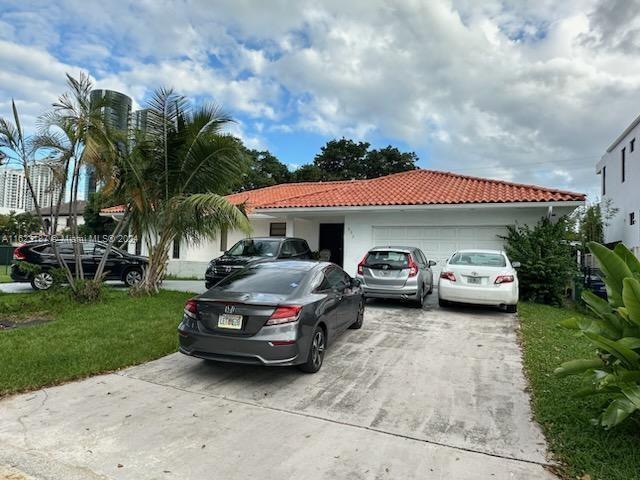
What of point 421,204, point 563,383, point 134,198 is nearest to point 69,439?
point 563,383

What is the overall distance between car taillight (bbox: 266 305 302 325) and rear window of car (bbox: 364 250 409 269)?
17.9ft

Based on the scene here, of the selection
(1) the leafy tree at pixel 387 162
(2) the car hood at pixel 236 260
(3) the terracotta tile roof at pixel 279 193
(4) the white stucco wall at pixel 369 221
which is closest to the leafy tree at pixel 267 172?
→ (1) the leafy tree at pixel 387 162

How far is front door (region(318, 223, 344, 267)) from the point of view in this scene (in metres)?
18.8

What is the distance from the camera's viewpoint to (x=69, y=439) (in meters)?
3.78

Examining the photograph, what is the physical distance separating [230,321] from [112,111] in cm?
788

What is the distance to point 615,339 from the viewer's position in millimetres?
3920

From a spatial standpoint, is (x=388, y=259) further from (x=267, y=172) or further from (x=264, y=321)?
(x=267, y=172)

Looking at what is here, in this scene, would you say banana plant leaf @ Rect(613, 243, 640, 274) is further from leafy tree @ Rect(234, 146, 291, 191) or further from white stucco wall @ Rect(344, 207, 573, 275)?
leafy tree @ Rect(234, 146, 291, 191)

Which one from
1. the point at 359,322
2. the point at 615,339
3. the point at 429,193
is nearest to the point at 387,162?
the point at 429,193

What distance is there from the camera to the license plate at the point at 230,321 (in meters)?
5.12

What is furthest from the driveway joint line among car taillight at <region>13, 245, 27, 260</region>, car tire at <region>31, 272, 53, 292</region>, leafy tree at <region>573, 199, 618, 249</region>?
leafy tree at <region>573, 199, 618, 249</region>

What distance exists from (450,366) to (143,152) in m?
9.08

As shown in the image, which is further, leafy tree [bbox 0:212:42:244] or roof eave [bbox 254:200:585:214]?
leafy tree [bbox 0:212:42:244]

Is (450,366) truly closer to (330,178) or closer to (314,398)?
(314,398)
